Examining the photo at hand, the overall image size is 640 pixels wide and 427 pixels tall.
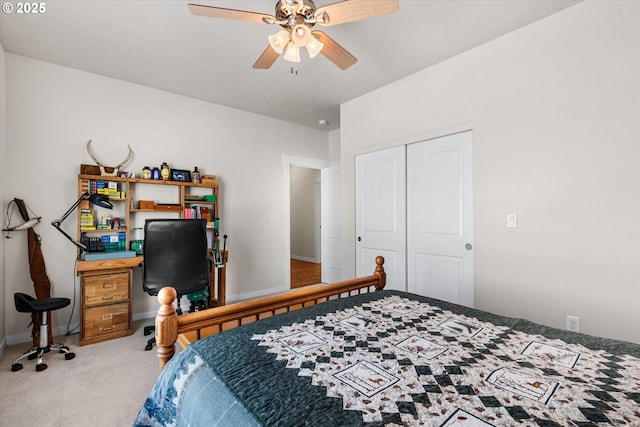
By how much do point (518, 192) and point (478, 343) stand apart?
5.60ft

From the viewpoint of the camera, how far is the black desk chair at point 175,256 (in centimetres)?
257

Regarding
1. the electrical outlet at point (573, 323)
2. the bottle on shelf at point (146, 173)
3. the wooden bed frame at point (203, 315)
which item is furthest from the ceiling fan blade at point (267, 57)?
the electrical outlet at point (573, 323)

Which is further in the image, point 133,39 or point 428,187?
point 428,187

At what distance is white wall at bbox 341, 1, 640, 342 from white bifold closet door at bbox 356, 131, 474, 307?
0.44 feet

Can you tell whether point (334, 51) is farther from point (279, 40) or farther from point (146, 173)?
point (146, 173)

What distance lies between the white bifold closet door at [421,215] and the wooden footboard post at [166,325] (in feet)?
8.21

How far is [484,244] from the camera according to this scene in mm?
2658

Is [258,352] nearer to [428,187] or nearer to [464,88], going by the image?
[428,187]

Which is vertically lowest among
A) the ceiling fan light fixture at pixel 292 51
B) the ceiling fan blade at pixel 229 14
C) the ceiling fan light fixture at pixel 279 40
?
the ceiling fan light fixture at pixel 292 51

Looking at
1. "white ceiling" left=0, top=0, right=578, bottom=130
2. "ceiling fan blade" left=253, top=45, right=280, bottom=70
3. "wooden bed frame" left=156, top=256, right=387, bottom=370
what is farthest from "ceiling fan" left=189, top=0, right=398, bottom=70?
"wooden bed frame" left=156, top=256, right=387, bottom=370

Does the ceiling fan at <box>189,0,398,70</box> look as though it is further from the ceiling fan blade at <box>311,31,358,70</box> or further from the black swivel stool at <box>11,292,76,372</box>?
the black swivel stool at <box>11,292,76,372</box>

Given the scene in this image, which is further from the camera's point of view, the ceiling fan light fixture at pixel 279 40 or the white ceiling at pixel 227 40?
the white ceiling at pixel 227 40

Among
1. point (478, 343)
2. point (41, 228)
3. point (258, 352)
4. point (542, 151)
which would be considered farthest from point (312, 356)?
point (41, 228)

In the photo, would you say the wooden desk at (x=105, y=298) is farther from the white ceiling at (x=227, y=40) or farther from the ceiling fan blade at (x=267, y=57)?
the ceiling fan blade at (x=267, y=57)
